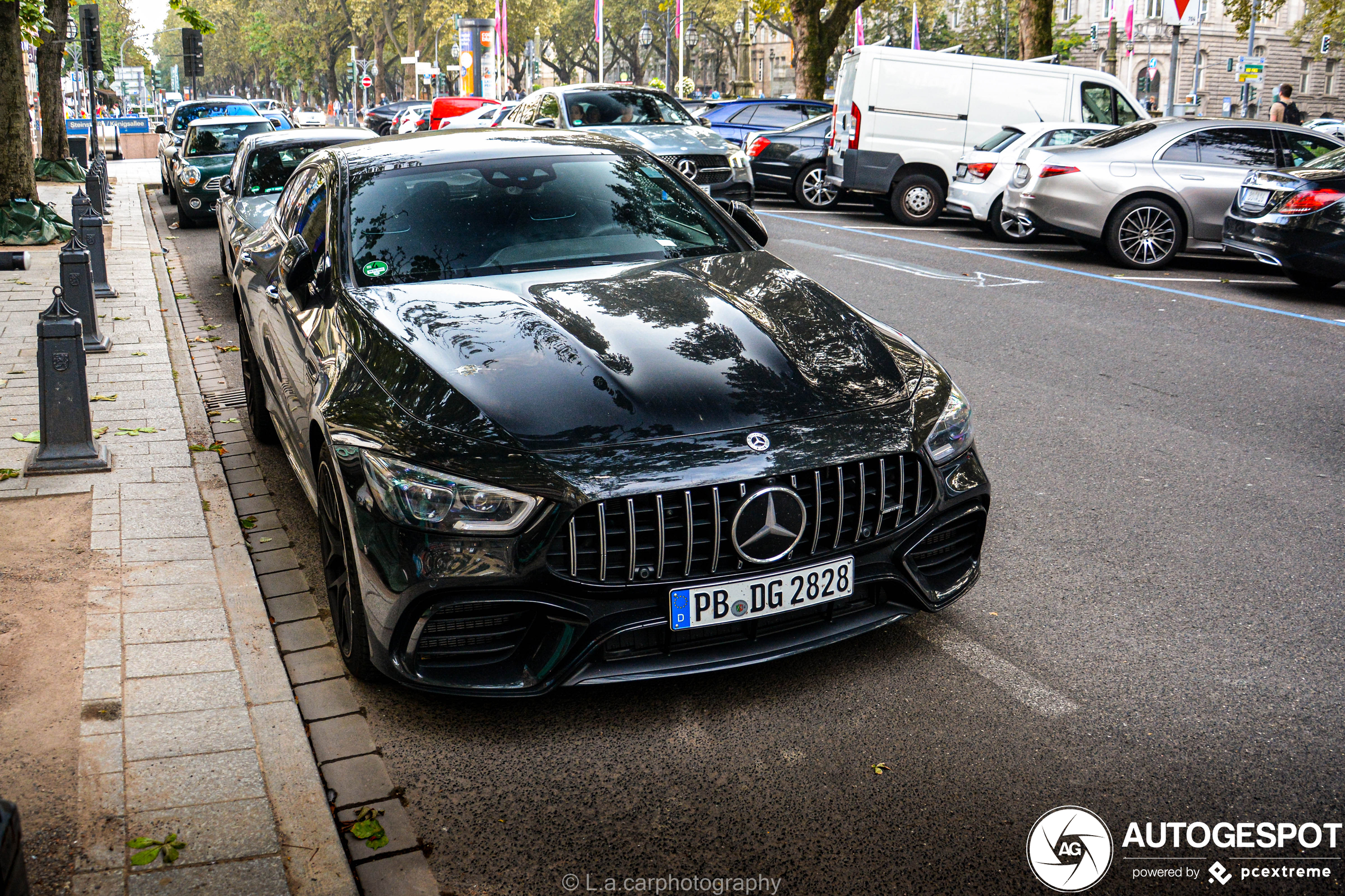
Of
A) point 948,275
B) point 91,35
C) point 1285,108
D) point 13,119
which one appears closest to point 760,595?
point 948,275

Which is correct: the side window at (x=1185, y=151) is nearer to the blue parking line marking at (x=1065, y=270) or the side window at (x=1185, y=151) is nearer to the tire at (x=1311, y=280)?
the blue parking line marking at (x=1065, y=270)

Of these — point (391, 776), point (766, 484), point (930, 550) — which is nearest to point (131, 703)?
point (391, 776)

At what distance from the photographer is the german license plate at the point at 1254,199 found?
470 inches

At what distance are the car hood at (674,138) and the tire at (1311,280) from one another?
287 inches

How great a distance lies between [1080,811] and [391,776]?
1857mm

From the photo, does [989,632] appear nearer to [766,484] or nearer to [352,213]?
[766,484]

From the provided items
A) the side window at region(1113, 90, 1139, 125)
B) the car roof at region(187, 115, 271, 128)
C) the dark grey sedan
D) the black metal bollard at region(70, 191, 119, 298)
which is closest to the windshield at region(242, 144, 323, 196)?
the dark grey sedan

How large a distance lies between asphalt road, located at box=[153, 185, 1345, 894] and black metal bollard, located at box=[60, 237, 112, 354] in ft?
9.68

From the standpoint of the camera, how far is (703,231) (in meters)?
5.26

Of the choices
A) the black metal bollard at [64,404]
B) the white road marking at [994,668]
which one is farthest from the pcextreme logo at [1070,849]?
the black metal bollard at [64,404]

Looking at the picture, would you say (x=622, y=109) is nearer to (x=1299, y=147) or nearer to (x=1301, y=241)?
(x=1299, y=147)

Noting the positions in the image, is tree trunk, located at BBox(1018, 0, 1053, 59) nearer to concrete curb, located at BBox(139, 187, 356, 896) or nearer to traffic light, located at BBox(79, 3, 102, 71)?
traffic light, located at BBox(79, 3, 102, 71)

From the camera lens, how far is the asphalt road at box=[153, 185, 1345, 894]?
309cm

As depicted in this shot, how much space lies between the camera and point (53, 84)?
76.5 feet
